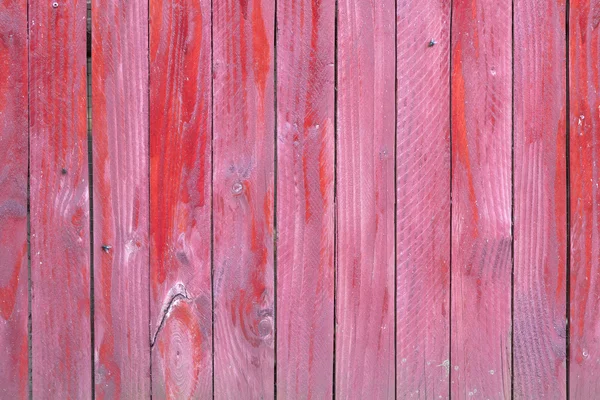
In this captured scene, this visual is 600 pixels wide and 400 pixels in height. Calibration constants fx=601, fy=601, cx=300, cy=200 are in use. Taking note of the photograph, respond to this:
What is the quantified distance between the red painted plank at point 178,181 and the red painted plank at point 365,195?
1.19ft

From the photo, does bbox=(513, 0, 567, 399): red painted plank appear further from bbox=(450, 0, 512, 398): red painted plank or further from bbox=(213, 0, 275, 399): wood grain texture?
bbox=(213, 0, 275, 399): wood grain texture

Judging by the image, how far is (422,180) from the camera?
1.62m

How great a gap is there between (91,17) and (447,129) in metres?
1.00

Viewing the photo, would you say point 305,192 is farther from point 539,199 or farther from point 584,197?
point 584,197

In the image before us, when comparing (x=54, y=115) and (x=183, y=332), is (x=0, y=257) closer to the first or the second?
(x=54, y=115)

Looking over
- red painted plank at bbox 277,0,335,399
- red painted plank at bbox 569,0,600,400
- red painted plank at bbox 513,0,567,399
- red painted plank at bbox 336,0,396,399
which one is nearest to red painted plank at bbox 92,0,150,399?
red painted plank at bbox 277,0,335,399

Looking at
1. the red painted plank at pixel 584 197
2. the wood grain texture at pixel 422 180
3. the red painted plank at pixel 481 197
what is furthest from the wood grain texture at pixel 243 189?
the red painted plank at pixel 584 197

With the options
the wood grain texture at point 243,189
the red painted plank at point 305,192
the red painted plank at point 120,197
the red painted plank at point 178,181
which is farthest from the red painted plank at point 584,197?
the red painted plank at point 120,197

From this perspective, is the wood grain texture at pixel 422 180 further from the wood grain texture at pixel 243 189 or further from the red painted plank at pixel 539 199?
the wood grain texture at pixel 243 189

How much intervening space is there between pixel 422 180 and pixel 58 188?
97 centimetres

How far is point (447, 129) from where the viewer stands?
1626 mm

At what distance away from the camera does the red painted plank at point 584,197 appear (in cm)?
164

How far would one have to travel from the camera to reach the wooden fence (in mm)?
1596

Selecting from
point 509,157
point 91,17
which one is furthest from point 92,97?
point 509,157
